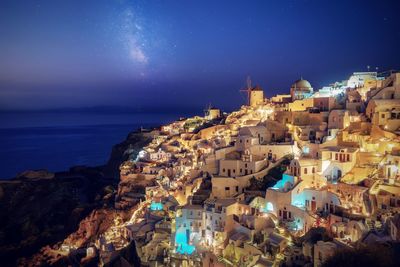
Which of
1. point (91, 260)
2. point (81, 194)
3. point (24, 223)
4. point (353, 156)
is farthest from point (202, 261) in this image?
point (81, 194)

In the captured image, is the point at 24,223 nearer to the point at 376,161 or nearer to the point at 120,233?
the point at 120,233

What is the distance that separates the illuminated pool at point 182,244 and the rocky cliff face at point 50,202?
17.4 metres

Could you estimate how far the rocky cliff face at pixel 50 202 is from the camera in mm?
47062

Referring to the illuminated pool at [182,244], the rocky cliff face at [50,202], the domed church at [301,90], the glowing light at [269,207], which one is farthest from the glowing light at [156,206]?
the domed church at [301,90]

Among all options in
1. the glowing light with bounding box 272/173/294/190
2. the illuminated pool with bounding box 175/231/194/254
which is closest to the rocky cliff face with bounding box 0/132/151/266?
the illuminated pool with bounding box 175/231/194/254

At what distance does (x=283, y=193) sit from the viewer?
27.0 metres

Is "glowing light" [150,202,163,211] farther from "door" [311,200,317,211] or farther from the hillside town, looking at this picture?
"door" [311,200,317,211]

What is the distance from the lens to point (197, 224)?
96.1ft

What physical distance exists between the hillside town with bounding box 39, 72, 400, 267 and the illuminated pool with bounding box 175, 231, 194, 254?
8 cm

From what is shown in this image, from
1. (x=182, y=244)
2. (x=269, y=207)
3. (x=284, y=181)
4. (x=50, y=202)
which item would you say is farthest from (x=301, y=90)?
(x=50, y=202)

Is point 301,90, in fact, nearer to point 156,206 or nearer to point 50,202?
point 156,206

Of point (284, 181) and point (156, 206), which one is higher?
point (284, 181)

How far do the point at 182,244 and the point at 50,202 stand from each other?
3578 centimetres

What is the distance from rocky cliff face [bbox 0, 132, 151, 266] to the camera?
154 feet
